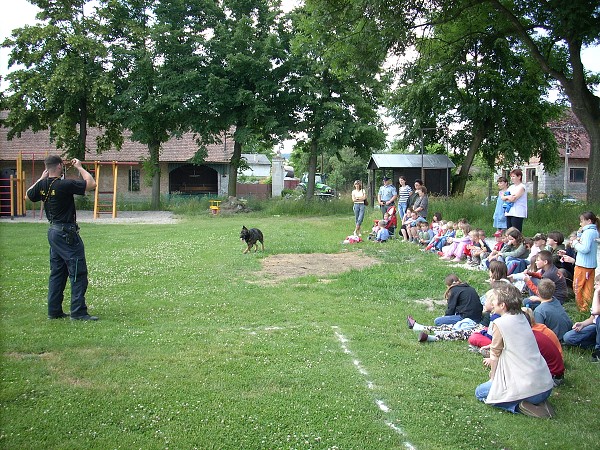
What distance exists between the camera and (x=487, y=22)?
15.2 m

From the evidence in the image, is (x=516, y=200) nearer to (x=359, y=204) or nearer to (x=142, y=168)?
(x=359, y=204)

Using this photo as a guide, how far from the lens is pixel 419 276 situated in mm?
10086

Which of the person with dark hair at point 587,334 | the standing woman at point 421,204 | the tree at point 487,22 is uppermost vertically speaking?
the tree at point 487,22

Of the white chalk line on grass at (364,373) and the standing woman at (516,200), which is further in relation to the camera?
the standing woman at (516,200)

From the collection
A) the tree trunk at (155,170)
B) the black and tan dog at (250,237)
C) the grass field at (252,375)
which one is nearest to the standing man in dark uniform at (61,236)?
the grass field at (252,375)

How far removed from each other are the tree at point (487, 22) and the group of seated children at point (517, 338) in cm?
585

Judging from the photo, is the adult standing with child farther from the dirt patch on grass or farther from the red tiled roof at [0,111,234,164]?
the red tiled roof at [0,111,234,164]

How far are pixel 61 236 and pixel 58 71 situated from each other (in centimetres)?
2404

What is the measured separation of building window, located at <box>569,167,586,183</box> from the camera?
4684cm

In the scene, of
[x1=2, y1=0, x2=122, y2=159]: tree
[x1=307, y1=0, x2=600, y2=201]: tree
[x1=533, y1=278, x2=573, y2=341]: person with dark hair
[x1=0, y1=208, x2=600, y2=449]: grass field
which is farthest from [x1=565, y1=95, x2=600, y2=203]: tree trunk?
[x1=2, y1=0, x2=122, y2=159]: tree

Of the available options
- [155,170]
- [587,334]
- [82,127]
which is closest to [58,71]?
[82,127]

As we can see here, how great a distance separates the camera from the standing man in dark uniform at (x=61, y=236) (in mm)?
6758

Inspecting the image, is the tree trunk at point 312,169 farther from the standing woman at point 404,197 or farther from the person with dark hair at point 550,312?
the person with dark hair at point 550,312

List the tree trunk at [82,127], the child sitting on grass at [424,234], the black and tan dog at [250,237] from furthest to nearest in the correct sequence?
the tree trunk at [82,127]
the child sitting on grass at [424,234]
the black and tan dog at [250,237]
